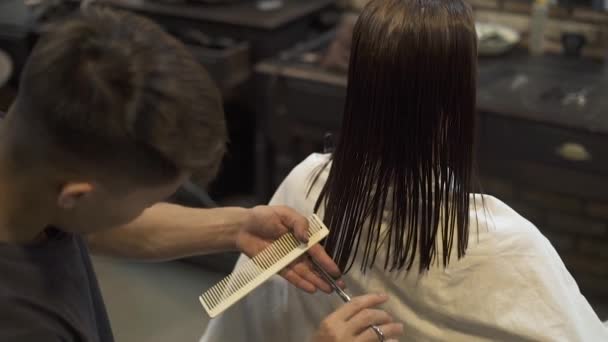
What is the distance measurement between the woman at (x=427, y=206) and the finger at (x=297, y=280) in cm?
8

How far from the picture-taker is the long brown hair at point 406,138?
1.18m

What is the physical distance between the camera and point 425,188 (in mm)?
1276

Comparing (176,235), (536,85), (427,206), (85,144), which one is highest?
(85,144)

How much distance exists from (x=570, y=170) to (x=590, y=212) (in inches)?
20.7

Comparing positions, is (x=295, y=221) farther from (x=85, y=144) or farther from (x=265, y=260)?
(x=85, y=144)

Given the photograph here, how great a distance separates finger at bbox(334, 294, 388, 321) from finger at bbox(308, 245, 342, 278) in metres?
0.11

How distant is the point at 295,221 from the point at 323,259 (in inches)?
3.1

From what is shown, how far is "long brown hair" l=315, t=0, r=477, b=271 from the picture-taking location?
3.88ft

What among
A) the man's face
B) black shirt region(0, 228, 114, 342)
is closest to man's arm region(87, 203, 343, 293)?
black shirt region(0, 228, 114, 342)

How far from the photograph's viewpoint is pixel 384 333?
1.21 meters

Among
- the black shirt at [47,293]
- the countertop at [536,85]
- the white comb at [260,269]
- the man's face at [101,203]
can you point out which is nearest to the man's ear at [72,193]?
the man's face at [101,203]

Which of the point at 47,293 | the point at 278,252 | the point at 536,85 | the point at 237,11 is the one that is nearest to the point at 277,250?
the point at 278,252

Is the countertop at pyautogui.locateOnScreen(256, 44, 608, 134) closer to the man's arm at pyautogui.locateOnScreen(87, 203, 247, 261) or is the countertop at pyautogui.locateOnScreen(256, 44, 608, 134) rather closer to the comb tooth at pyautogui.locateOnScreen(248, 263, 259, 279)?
the man's arm at pyautogui.locateOnScreen(87, 203, 247, 261)

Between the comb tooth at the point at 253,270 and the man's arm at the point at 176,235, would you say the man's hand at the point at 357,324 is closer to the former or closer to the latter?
the comb tooth at the point at 253,270
